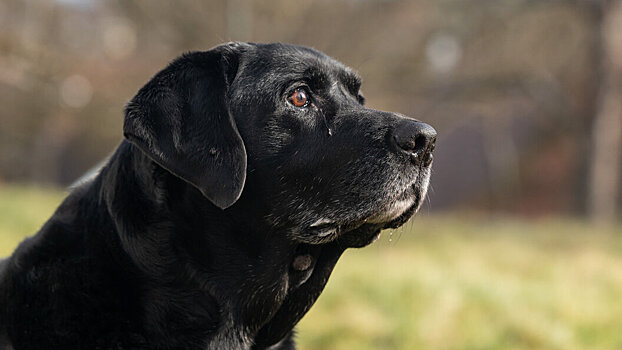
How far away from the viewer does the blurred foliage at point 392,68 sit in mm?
15945

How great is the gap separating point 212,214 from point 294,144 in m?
0.38

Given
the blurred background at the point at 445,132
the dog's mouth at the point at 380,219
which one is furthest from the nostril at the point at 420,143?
the blurred background at the point at 445,132

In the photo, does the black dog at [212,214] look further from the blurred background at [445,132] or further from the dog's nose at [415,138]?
the blurred background at [445,132]

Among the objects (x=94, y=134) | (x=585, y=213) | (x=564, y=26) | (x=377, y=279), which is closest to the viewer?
(x=377, y=279)

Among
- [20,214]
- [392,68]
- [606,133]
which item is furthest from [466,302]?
[392,68]

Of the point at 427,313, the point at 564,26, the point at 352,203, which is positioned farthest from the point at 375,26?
the point at 352,203

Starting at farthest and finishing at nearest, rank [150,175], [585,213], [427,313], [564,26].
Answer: [564,26]
[585,213]
[427,313]
[150,175]

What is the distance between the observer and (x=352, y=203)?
7.96 feet

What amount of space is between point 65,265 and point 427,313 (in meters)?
3.13

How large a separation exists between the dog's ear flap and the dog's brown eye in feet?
0.80

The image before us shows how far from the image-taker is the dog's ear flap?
87.4 inches

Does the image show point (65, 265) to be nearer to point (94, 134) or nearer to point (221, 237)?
point (221, 237)

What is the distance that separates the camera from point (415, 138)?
2365mm

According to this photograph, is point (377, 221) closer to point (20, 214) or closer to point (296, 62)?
point (296, 62)
